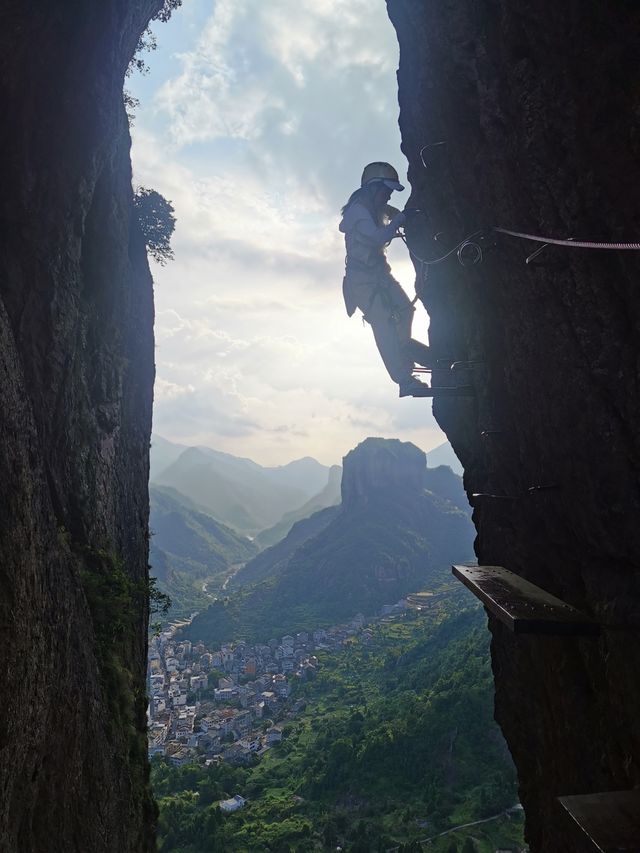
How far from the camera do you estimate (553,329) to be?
546 cm

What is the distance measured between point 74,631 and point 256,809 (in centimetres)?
4871

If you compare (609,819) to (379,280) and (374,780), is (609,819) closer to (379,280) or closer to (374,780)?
(379,280)

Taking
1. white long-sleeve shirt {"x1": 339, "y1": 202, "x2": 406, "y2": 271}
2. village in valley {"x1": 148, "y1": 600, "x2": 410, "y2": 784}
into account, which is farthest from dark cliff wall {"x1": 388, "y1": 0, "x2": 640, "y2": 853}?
village in valley {"x1": 148, "y1": 600, "x2": 410, "y2": 784}

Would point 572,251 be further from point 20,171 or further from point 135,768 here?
point 135,768

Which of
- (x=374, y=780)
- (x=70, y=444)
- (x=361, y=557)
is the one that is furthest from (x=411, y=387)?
(x=361, y=557)

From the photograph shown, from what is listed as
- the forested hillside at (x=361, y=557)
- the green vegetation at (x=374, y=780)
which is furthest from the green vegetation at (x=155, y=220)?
the forested hillside at (x=361, y=557)

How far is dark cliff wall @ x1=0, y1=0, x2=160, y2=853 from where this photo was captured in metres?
5.74

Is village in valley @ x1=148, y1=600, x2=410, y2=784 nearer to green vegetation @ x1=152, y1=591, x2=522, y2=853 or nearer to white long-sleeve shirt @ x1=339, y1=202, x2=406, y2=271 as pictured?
green vegetation @ x1=152, y1=591, x2=522, y2=853

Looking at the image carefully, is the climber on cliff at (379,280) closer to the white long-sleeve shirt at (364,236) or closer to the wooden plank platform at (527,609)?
the white long-sleeve shirt at (364,236)

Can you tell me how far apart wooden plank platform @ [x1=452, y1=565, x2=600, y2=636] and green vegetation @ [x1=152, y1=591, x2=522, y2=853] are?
41.5 meters

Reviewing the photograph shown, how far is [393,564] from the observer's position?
14012cm

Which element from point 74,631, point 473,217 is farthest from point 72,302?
point 473,217

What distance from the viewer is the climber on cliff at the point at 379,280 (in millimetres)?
8625

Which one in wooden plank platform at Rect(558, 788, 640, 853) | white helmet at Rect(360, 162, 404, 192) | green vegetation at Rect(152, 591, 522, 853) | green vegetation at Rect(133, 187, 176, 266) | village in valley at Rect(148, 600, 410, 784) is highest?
green vegetation at Rect(133, 187, 176, 266)
